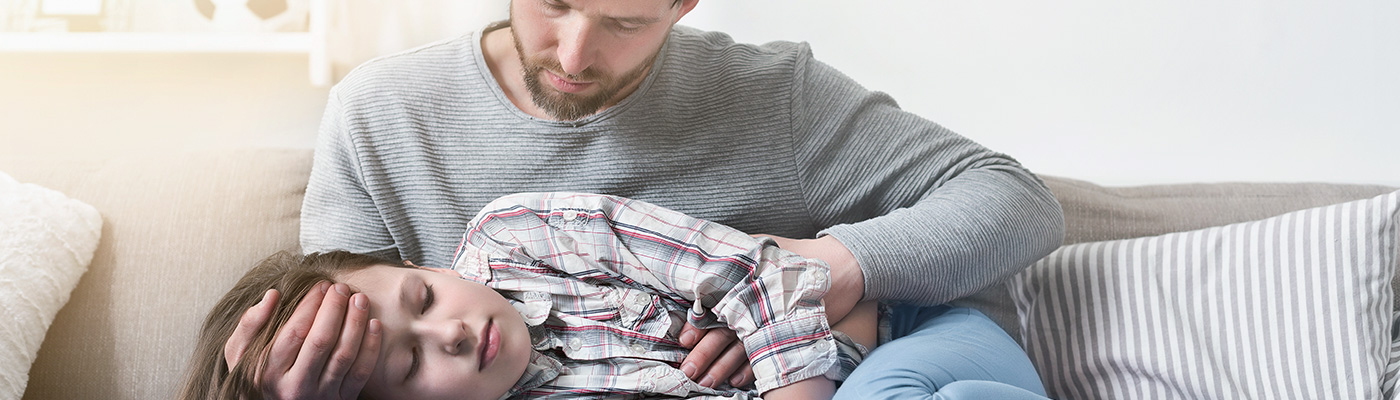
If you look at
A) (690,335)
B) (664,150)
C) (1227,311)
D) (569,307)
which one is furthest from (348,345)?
(1227,311)

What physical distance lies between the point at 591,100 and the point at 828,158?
36 centimetres

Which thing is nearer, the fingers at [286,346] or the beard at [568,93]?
the fingers at [286,346]

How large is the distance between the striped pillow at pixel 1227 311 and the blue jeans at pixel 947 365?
0.18 metres

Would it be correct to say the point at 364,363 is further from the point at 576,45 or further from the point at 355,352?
the point at 576,45

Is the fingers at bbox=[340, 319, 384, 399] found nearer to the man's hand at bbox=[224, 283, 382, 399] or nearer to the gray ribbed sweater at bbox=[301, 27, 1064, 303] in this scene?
the man's hand at bbox=[224, 283, 382, 399]

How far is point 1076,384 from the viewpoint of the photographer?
4.47 feet

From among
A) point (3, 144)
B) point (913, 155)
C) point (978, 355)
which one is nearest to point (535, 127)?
point (913, 155)

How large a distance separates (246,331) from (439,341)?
0.21 m

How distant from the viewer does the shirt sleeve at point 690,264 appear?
3.64 feet

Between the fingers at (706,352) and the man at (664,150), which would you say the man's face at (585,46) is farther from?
the fingers at (706,352)

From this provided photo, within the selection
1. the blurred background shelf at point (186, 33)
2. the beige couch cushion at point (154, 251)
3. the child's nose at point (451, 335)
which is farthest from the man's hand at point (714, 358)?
the blurred background shelf at point (186, 33)

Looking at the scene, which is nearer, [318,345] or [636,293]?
[318,345]

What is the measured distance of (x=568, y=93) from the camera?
1226 mm

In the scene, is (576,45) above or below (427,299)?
above
